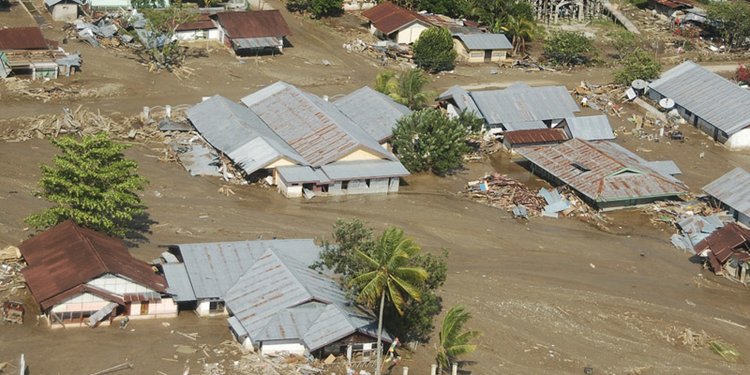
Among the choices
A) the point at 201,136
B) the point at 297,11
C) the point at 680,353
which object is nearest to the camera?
the point at 680,353

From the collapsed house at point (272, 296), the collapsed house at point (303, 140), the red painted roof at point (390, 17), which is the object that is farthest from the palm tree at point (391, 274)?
the red painted roof at point (390, 17)

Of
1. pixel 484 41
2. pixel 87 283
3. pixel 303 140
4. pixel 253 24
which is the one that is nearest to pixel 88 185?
pixel 87 283

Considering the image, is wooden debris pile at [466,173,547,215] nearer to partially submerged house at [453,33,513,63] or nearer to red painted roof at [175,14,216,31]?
partially submerged house at [453,33,513,63]

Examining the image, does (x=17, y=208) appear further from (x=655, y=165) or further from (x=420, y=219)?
(x=655, y=165)

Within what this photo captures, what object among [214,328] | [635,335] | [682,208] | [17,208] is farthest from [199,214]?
[682,208]

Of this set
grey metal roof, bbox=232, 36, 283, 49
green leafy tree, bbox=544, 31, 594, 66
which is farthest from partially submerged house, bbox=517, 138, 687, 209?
grey metal roof, bbox=232, 36, 283, 49
